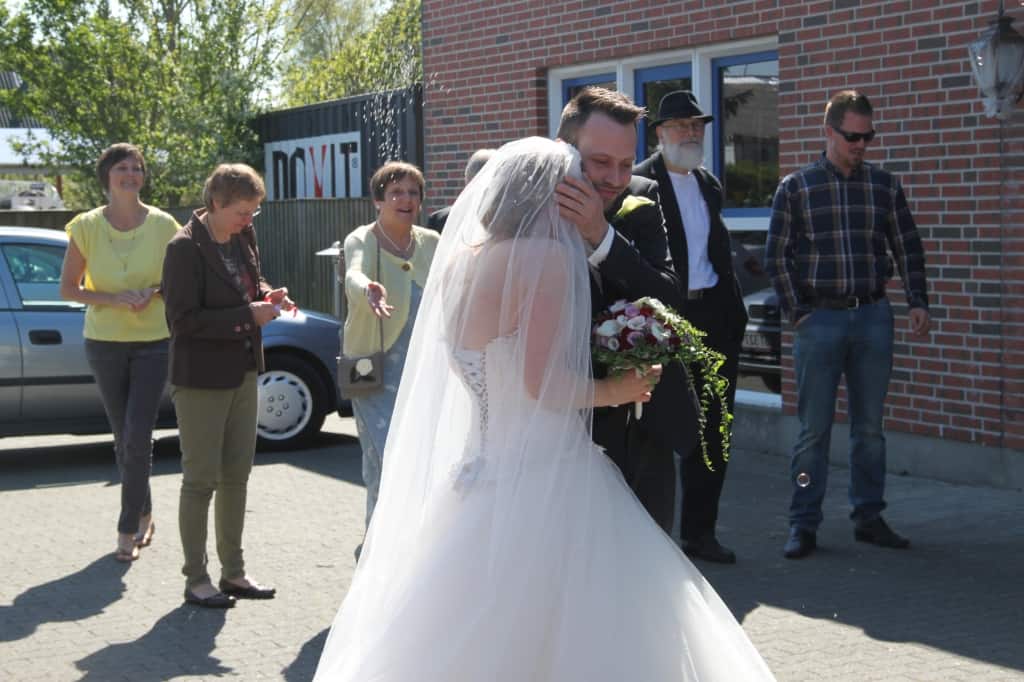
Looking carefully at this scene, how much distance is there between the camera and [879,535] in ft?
24.6

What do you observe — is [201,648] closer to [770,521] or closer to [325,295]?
[770,521]

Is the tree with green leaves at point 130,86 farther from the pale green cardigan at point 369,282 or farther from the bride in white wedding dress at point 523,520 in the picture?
the bride in white wedding dress at point 523,520

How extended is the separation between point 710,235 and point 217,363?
258cm

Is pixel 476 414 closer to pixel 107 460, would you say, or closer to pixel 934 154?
pixel 934 154

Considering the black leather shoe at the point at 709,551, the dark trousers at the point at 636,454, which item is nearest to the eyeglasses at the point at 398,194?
the black leather shoe at the point at 709,551

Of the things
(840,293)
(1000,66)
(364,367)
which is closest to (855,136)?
(840,293)

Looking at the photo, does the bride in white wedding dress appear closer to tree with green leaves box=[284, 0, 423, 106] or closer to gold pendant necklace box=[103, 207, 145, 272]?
gold pendant necklace box=[103, 207, 145, 272]

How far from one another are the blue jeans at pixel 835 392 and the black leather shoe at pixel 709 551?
0.41 meters

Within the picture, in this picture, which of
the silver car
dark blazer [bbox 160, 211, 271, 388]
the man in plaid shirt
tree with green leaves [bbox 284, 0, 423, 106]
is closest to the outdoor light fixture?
the man in plaid shirt

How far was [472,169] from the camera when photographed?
6.51 meters

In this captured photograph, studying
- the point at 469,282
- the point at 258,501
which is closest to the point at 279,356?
the point at 258,501

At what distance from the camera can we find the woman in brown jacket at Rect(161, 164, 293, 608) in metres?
6.62

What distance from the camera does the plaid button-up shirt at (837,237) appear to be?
7.39 m

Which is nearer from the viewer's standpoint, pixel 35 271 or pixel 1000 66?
pixel 1000 66
